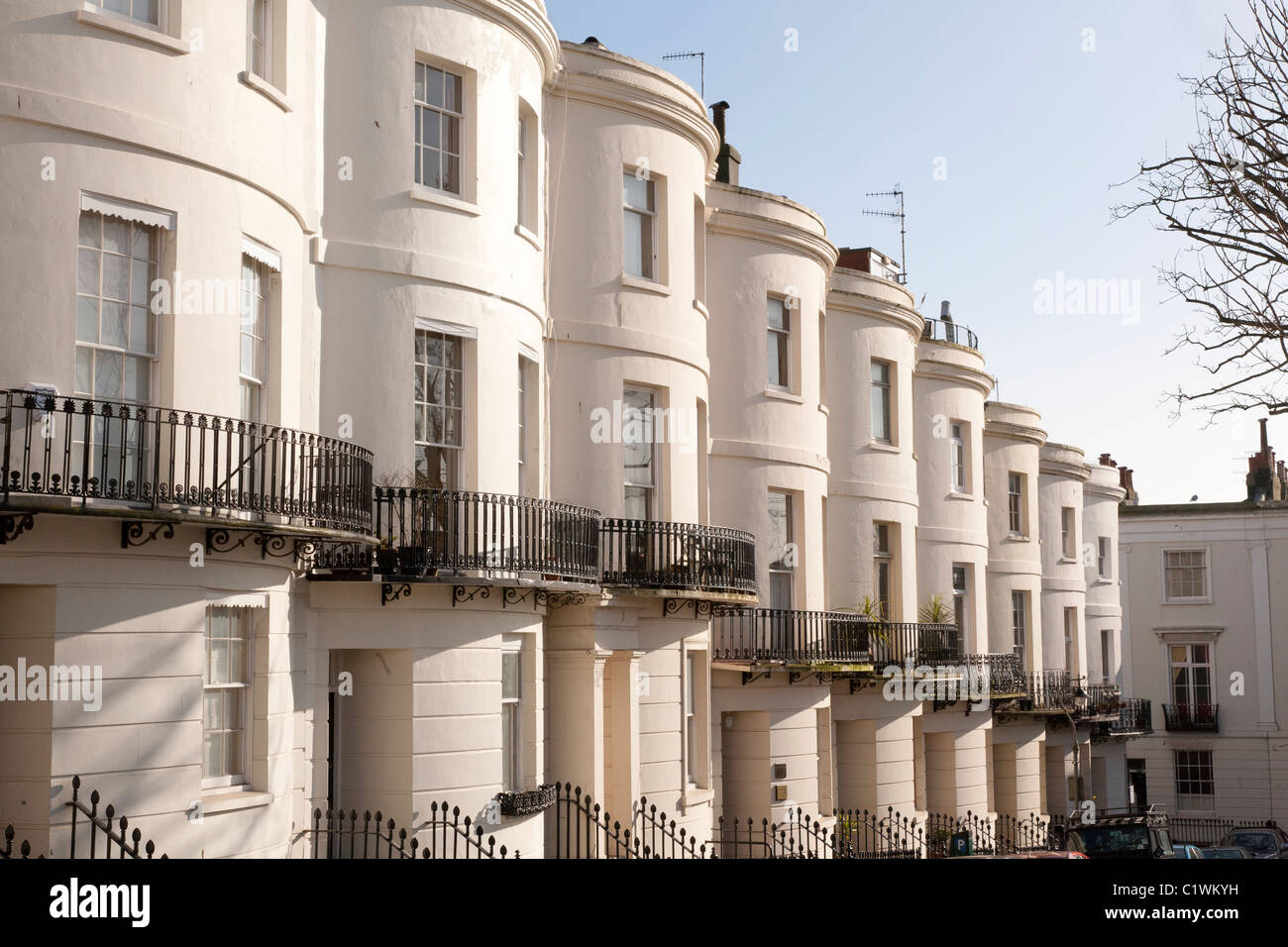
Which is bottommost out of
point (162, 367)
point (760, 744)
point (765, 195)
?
point (760, 744)

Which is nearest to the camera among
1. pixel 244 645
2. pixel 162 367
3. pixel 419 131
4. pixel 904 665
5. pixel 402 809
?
pixel 162 367

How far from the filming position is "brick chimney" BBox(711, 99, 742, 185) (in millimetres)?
29891

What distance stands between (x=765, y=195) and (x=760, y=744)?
393 inches

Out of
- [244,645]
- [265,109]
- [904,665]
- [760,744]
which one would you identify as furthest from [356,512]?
[904,665]

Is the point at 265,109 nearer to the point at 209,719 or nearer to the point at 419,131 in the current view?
the point at 419,131

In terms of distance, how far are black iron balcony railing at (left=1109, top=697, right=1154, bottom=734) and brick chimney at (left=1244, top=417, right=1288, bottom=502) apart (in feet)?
33.6

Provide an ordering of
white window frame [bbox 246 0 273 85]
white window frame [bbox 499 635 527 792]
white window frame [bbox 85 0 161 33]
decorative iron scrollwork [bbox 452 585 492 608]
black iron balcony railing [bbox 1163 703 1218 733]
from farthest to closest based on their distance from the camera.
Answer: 1. black iron balcony railing [bbox 1163 703 1218 733]
2. white window frame [bbox 499 635 527 792]
3. decorative iron scrollwork [bbox 452 585 492 608]
4. white window frame [bbox 246 0 273 85]
5. white window frame [bbox 85 0 161 33]

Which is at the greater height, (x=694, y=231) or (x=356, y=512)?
(x=694, y=231)

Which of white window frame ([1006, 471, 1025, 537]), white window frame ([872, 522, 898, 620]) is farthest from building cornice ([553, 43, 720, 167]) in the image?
white window frame ([1006, 471, 1025, 537])

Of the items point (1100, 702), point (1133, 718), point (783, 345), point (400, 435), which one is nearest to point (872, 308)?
point (783, 345)

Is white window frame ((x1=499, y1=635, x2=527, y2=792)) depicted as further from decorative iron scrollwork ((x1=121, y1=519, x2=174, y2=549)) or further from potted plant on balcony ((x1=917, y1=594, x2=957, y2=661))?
potted plant on balcony ((x1=917, y1=594, x2=957, y2=661))

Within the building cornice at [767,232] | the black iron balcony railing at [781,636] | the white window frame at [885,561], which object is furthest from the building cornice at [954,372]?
the black iron balcony railing at [781,636]
